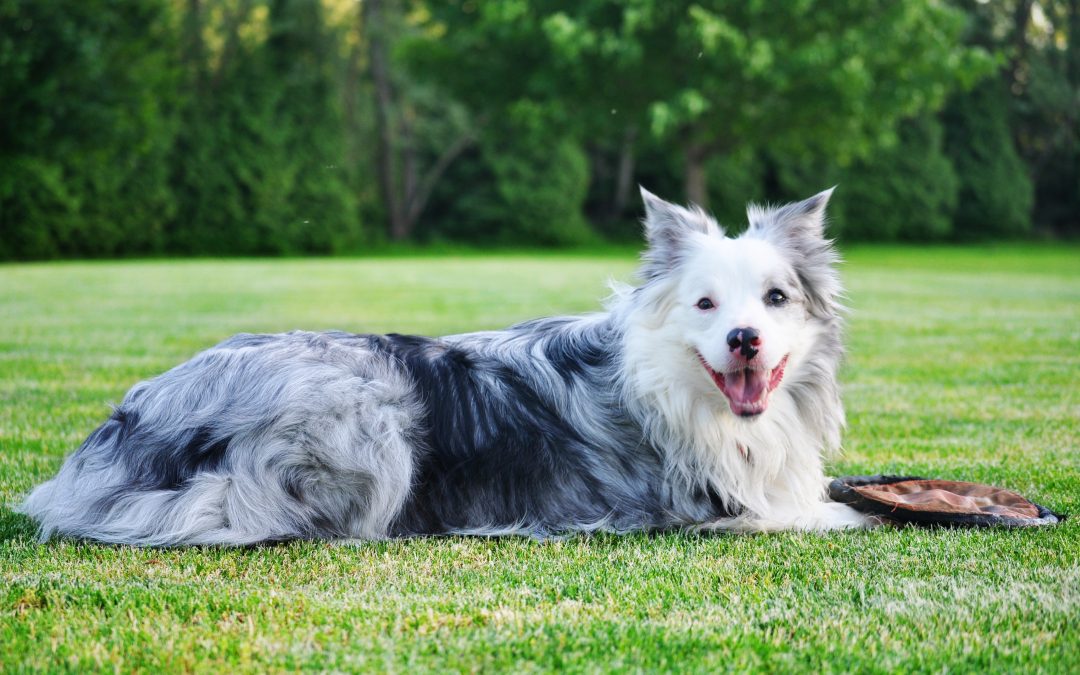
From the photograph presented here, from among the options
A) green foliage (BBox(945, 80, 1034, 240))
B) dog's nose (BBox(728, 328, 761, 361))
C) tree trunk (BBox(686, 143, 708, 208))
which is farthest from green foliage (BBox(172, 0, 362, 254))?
dog's nose (BBox(728, 328, 761, 361))

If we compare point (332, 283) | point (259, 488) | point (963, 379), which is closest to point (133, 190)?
point (332, 283)

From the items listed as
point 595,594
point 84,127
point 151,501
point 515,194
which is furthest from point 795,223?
point 515,194

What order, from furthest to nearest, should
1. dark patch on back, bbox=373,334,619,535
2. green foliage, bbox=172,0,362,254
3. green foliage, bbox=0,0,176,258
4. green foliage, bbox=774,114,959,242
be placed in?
green foliage, bbox=774,114,959,242 < green foliage, bbox=172,0,362,254 < green foliage, bbox=0,0,176,258 < dark patch on back, bbox=373,334,619,535

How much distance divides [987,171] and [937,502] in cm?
4232

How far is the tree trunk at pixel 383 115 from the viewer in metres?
36.7

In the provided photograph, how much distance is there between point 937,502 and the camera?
4449 millimetres

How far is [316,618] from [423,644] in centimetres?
40

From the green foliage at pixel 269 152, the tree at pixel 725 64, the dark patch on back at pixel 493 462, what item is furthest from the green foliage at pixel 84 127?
the dark patch on back at pixel 493 462

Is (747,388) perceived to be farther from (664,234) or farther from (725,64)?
(725,64)

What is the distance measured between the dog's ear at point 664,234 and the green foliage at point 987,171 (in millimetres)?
42027

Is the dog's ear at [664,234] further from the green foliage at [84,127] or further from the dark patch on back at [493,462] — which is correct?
the green foliage at [84,127]

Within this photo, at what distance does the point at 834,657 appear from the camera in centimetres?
288

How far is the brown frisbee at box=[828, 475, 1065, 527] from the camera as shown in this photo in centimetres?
423

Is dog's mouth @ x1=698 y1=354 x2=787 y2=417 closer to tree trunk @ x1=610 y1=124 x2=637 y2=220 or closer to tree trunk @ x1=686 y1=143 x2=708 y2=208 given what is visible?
tree trunk @ x1=686 y1=143 x2=708 y2=208
